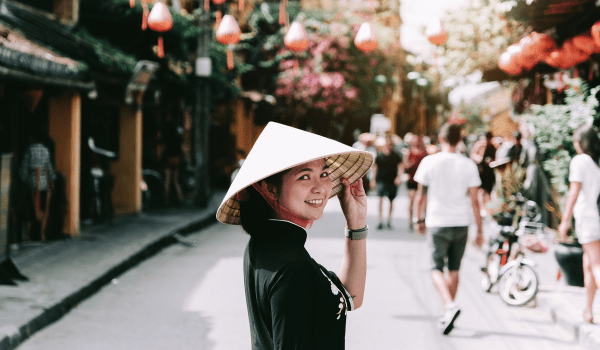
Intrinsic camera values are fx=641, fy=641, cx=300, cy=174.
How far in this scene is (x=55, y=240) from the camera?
414 inches

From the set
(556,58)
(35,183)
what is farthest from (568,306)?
(35,183)

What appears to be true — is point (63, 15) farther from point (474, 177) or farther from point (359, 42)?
point (474, 177)

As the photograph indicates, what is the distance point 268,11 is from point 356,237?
24909 mm

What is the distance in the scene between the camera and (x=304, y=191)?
2043 millimetres

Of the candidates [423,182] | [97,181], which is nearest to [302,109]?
[97,181]

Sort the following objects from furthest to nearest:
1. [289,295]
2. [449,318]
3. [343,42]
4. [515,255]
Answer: [343,42], [515,255], [449,318], [289,295]

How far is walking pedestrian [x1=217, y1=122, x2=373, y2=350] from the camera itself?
1812 mm

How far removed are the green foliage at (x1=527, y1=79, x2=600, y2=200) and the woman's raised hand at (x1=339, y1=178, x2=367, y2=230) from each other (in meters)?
6.29

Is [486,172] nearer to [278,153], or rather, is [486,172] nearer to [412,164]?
[412,164]

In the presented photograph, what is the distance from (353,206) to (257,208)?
0.40 metres

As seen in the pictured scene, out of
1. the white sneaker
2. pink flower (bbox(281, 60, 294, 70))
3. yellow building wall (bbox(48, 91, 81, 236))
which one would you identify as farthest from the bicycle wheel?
pink flower (bbox(281, 60, 294, 70))

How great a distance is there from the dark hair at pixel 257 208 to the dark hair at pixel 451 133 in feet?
14.2

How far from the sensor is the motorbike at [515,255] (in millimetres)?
6918

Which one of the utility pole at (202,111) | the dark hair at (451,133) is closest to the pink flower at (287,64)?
the utility pole at (202,111)
